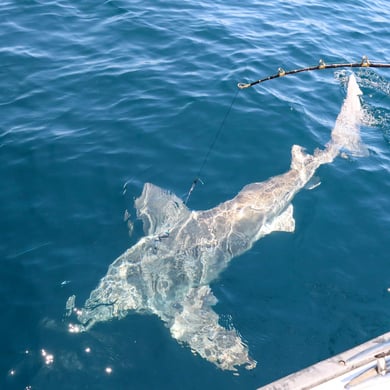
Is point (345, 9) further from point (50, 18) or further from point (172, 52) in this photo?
point (50, 18)

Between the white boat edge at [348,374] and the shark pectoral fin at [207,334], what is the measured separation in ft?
9.39

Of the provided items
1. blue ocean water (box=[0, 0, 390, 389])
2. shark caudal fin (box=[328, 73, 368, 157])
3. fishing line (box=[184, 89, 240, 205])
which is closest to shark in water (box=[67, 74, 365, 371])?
blue ocean water (box=[0, 0, 390, 389])

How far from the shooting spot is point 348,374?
18.1 feet

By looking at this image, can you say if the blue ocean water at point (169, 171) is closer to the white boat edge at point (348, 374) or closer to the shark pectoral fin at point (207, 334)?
the shark pectoral fin at point (207, 334)

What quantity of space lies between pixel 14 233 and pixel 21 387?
13.3 ft

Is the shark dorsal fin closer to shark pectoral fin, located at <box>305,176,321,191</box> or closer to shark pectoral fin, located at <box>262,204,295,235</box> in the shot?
shark pectoral fin, located at <box>262,204,295,235</box>

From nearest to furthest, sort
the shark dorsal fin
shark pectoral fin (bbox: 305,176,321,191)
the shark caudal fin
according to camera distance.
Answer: the shark dorsal fin, shark pectoral fin (bbox: 305,176,321,191), the shark caudal fin

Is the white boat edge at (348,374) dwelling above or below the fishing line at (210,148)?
above

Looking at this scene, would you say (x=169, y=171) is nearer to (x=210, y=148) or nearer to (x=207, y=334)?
(x=210, y=148)

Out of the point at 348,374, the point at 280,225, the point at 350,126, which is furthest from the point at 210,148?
the point at 348,374

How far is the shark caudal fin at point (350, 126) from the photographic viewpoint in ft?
45.1

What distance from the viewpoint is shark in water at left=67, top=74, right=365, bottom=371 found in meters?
8.93

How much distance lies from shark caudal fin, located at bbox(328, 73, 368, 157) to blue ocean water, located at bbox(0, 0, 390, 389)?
0.40 m

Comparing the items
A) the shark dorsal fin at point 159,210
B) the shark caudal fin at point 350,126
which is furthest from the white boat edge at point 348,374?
the shark caudal fin at point 350,126
